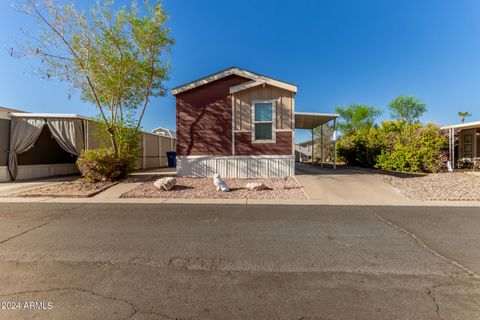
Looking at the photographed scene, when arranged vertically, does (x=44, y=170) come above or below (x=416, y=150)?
below

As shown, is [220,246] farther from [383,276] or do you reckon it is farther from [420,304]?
[420,304]

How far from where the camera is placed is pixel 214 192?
7680 millimetres

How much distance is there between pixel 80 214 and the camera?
5285 mm

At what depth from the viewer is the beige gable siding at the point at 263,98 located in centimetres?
1009

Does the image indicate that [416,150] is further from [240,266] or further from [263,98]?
[240,266]

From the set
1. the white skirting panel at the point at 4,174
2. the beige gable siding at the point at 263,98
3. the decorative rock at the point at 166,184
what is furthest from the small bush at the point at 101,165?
the beige gable siding at the point at 263,98

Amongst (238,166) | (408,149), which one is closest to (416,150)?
(408,149)

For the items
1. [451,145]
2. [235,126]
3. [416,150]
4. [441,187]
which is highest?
[235,126]

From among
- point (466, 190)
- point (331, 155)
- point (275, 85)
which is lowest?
point (466, 190)

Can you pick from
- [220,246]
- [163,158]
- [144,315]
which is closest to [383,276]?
[220,246]

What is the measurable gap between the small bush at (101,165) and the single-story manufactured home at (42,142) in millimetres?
1825

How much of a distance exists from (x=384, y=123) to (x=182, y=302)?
2283 centimetres

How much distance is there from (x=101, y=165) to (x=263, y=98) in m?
7.20

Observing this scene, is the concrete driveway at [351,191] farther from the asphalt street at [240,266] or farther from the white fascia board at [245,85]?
the white fascia board at [245,85]
